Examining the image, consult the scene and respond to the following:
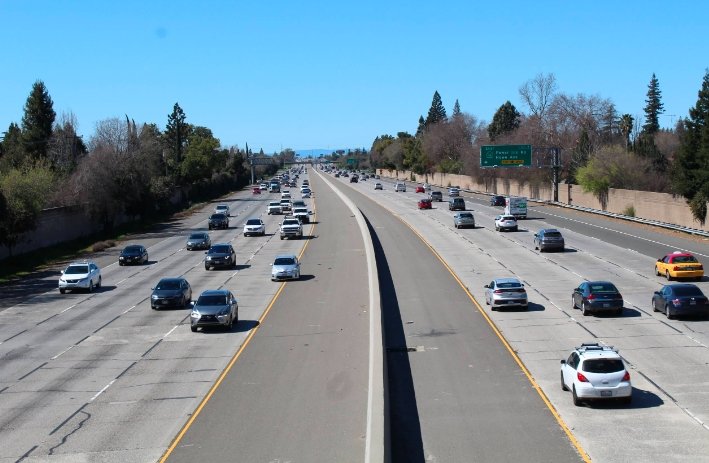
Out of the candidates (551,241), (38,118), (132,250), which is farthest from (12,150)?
(551,241)

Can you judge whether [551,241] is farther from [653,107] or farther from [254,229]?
[653,107]

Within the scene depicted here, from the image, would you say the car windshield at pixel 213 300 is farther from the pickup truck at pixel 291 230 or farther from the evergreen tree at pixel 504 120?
the evergreen tree at pixel 504 120

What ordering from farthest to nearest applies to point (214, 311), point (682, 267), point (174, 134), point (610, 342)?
1. point (174, 134)
2. point (682, 267)
3. point (214, 311)
4. point (610, 342)

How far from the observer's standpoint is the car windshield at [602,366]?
67.0ft

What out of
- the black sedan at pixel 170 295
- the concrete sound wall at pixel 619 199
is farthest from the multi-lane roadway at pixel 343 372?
the concrete sound wall at pixel 619 199

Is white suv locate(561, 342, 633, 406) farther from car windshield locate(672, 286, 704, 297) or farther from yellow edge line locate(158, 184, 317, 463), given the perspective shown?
car windshield locate(672, 286, 704, 297)

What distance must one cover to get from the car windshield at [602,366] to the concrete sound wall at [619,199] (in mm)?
51778

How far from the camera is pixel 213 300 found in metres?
33.4

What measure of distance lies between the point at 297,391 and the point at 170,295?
59.2 feet

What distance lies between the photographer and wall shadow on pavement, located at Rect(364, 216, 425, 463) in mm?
17688

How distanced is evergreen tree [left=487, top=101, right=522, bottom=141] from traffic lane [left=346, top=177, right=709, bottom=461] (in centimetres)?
12489

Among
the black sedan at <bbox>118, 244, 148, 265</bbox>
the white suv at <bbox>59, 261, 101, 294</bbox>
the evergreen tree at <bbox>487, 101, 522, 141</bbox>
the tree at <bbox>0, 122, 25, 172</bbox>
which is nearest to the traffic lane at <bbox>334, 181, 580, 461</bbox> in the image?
the white suv at <bbox>59, 261, 101, 294</bbox>

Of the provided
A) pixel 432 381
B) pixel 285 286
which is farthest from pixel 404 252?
pixel 432 381

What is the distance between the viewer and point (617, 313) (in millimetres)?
34156
